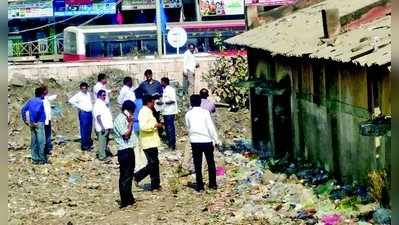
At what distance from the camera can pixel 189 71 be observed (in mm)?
22203

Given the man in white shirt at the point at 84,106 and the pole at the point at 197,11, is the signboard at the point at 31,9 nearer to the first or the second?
the pole at the point at 197,11

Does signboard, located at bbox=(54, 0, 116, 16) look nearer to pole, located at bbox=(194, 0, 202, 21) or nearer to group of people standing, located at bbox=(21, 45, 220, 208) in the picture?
pole, located at bbox=(194, 0, 202, 21)

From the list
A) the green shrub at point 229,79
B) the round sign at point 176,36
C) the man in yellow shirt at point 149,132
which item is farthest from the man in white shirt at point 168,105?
the round sign at point 176,36

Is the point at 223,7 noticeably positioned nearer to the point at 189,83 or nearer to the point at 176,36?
the point at 176,36

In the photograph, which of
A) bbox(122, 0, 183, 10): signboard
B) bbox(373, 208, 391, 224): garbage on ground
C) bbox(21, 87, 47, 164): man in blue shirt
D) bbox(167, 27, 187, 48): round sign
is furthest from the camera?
bbox(122, 0, 183, 10): signboard

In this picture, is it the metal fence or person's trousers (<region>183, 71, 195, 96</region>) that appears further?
the metal fence

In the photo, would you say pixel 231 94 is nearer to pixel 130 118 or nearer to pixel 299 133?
pixel 299 133

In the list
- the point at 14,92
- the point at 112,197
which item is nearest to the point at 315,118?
the point at 112,197

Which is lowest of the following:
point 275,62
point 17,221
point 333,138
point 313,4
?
point 17,221

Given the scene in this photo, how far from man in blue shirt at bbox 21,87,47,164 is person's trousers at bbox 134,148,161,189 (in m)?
3.73

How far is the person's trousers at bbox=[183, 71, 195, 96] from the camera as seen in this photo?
73.8 feet

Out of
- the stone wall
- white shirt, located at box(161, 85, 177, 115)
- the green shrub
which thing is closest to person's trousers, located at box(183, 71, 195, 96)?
the green shrub

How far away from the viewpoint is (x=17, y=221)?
10.6 meters

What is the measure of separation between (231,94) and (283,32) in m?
8.45
